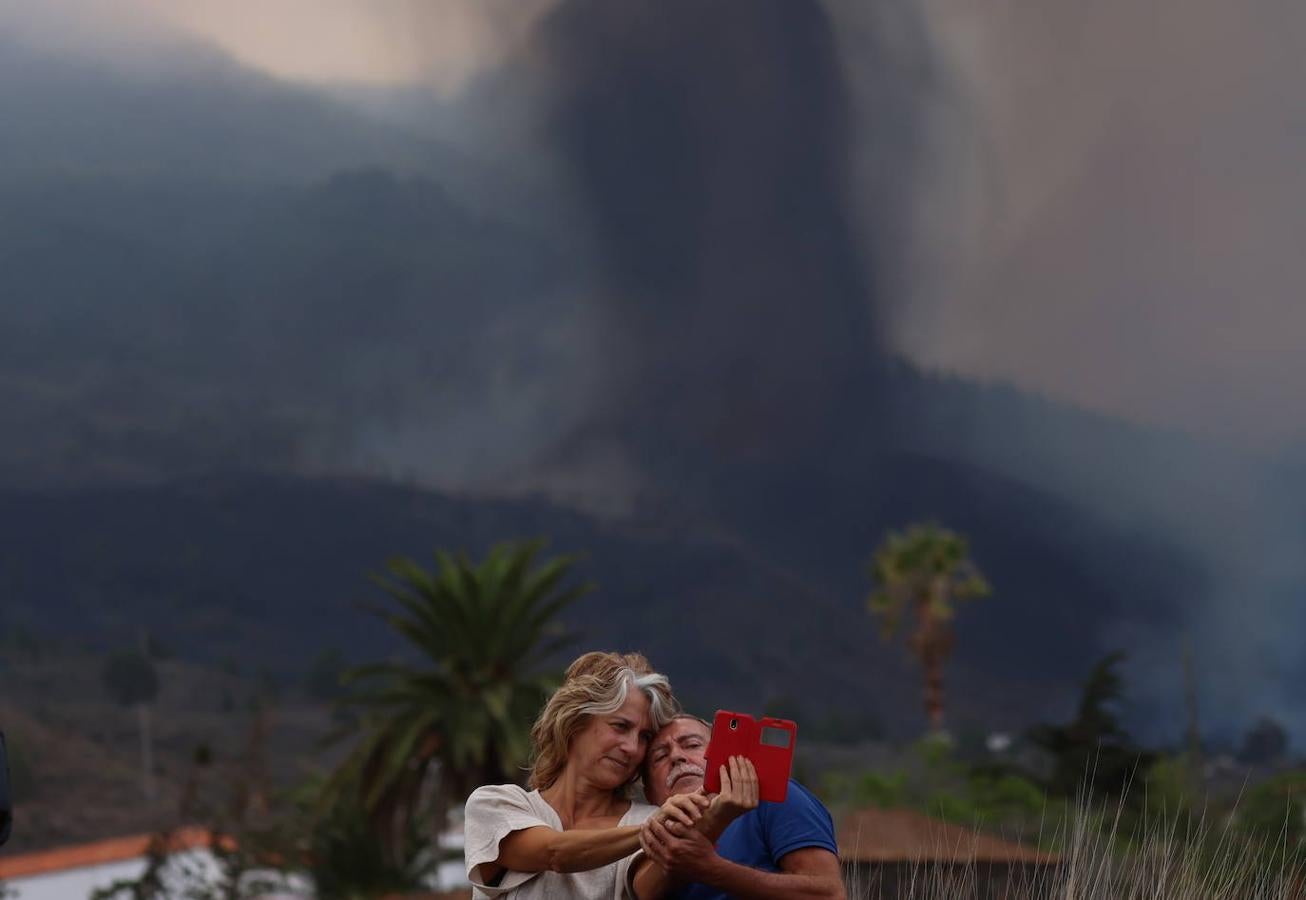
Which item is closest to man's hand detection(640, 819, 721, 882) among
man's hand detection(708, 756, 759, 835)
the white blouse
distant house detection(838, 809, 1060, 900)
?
man's hand detection(708, 756, 759, 835)

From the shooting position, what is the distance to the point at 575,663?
5414 mm

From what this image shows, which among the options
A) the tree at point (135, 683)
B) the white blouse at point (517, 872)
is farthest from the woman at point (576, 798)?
the tree at point (135, 683)

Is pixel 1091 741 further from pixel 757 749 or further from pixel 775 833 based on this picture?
pixel 757 749

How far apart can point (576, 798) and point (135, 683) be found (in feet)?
599

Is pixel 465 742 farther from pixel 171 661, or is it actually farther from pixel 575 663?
pixel 171 661

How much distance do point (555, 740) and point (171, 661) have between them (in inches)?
7772

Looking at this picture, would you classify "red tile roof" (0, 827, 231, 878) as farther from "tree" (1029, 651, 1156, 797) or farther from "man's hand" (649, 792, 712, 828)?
"man's hand" (649, 792, 712, 828)

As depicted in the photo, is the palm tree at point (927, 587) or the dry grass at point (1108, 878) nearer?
the dry grass at point (1108, 878)

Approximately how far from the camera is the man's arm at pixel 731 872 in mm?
4719

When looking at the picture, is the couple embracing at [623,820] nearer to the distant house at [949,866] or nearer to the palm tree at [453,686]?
the distant house at [949,866]

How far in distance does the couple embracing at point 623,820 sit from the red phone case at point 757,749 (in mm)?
240

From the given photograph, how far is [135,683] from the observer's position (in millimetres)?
178250

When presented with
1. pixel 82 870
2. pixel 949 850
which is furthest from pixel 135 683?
pixel 949 850

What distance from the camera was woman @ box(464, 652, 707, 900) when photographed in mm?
5176
